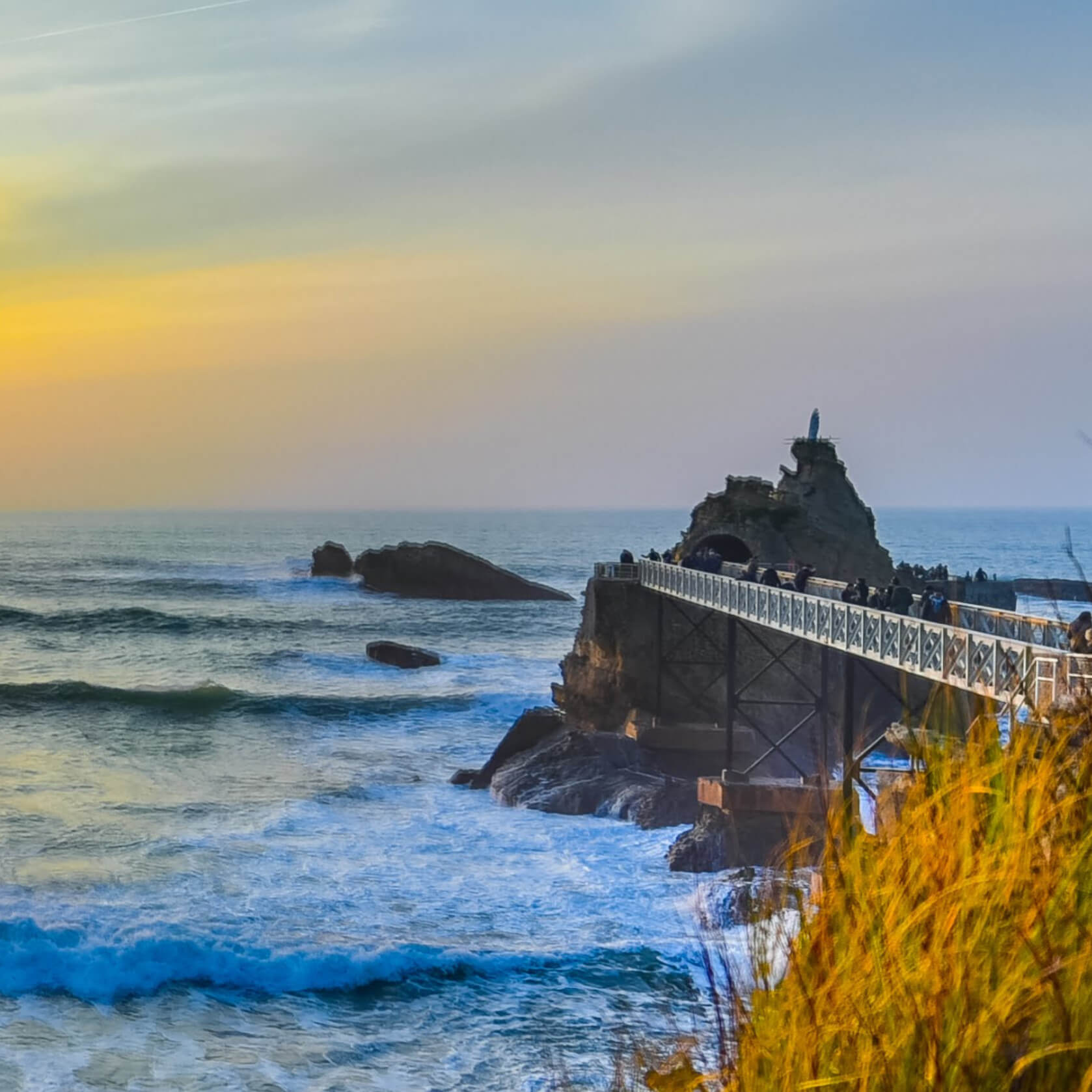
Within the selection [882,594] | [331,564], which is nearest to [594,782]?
[882,594]

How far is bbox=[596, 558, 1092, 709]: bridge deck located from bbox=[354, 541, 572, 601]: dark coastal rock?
6511 cm

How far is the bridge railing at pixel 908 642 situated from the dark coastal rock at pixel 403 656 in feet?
102

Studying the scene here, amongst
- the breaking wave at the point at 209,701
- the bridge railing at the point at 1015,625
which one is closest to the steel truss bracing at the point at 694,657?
the bridge railing at the point at 1015,625

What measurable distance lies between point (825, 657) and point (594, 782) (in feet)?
18.7

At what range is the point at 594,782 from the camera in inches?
1104

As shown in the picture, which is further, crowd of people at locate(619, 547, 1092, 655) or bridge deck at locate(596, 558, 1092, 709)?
crowd of people at locate(619, 547, 1092, 655)

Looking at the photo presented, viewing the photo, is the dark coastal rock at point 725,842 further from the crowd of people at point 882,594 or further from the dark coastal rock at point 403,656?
the dark coastal rock at point 403,656

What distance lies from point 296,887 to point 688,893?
6.36 meters

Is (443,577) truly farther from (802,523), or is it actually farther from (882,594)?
(882,594)

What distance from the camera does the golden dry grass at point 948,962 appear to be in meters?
4.16

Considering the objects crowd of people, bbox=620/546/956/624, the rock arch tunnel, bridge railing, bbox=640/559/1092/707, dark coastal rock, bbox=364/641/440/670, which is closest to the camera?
bridge railing, bbox=640/559/1092/707

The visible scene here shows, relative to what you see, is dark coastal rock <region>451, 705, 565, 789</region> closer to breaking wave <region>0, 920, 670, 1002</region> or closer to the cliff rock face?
the cliff rock face

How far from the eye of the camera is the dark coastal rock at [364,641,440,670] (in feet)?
194

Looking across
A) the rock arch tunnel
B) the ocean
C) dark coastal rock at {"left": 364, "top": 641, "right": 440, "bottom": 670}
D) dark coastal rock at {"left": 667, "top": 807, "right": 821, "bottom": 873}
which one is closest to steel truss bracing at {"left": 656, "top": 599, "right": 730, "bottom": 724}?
the rock arch tunnel
